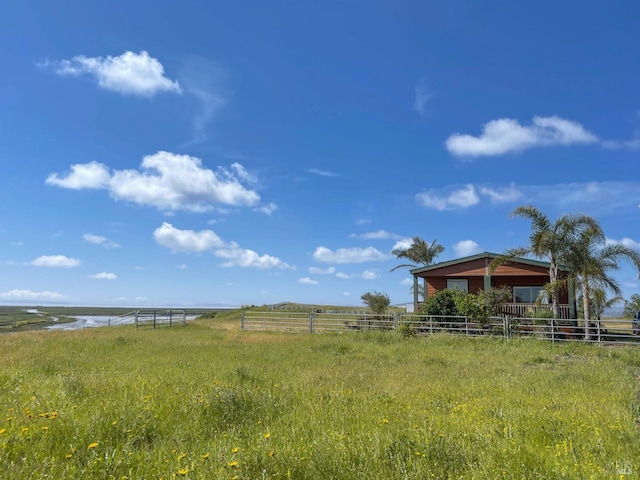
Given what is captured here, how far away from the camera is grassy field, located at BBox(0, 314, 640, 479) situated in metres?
4.32

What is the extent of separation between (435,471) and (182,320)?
28.9 meters

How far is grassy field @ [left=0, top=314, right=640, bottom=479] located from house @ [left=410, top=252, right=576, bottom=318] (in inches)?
505

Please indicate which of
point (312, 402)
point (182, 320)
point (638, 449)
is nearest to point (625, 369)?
point (638, 449)

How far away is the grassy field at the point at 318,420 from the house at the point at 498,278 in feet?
42.1

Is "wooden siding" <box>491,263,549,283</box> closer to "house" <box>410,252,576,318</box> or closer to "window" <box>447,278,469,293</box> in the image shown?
"house" <box>410,252,576,318</box>

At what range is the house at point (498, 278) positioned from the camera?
24.8 m

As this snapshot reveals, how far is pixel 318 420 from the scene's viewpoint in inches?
239

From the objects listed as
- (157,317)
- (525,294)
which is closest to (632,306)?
(525,294)

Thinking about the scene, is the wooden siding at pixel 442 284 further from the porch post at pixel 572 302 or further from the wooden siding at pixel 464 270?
the porch post at pixel 572 302

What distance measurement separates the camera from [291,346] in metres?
16.9

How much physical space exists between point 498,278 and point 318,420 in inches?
929

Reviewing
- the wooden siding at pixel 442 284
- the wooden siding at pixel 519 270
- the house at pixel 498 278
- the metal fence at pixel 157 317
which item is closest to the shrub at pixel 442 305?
the house at pixel 498 278

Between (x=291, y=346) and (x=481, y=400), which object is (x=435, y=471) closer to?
(x=481, y=400)

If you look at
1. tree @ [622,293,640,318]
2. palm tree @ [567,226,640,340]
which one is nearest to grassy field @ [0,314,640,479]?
palm tree @ [567,226,640,340]
